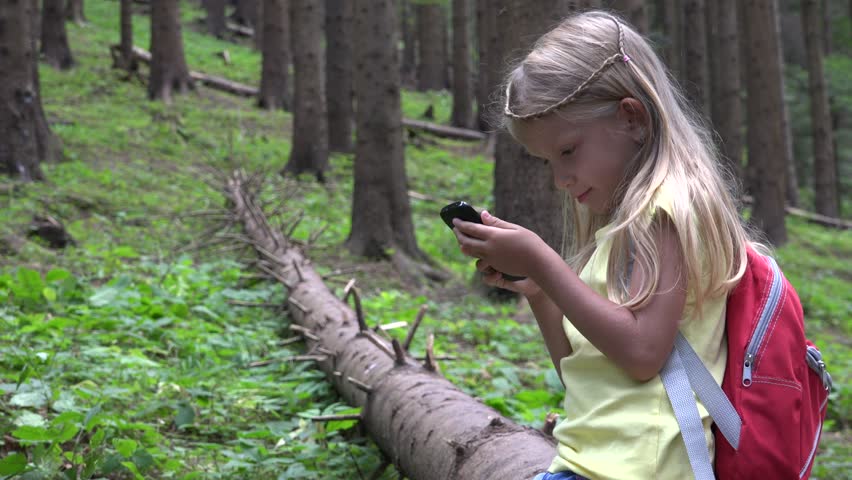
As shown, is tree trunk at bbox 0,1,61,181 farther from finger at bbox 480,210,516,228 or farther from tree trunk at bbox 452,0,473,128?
tree trunk at bbox 452,0,473,128

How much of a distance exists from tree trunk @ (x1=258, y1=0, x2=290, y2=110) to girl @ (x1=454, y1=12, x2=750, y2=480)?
15.9m

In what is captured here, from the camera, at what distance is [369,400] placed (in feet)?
12.6

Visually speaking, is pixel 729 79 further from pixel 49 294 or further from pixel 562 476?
→ pixel 562 476

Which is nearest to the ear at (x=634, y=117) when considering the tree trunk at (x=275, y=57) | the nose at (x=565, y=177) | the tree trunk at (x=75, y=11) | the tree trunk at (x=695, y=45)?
the nose at (x=565, y=177)

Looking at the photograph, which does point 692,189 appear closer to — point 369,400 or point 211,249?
point 369,400

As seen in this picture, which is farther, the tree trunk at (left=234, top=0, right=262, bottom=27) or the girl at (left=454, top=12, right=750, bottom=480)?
the tree trunk at (left=234, top=0, right=262, bottom=27)

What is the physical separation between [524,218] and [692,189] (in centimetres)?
509

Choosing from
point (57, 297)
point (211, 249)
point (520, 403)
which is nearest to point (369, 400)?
point (520, 403)

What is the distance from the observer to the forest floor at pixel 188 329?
3547 millimetres

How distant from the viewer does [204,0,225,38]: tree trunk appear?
31.6 meters

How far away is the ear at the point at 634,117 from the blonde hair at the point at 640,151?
0.01 m

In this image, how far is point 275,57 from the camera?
59.3 feet

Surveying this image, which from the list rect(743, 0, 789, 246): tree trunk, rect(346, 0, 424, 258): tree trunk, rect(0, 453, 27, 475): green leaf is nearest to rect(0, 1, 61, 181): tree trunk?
rect(346, 0, 424, 258): tree trunk

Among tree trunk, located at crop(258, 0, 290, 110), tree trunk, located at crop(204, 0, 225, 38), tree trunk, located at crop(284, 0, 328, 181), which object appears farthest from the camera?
tree trunk, located at crop(204, 0, 225, 38)
